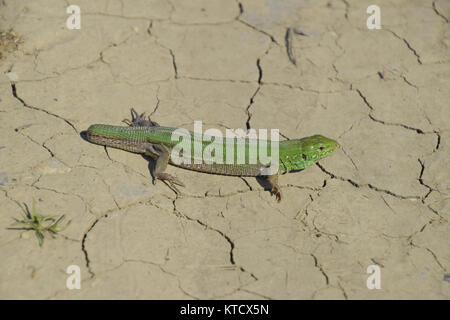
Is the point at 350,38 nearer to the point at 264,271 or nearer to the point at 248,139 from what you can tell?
A: the point at 248,139

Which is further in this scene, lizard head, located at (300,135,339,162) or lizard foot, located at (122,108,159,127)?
lizard foot, located at (122,108,159,127)

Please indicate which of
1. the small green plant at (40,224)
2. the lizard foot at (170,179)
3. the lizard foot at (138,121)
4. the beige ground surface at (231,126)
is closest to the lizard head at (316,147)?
the beige ground surface at (231,126)

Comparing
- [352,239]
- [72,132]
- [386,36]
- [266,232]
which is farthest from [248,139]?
[386,36]

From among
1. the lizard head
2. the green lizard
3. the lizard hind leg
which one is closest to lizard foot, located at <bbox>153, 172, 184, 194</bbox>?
the green lizard

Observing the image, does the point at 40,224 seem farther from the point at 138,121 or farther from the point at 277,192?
the point at 277,192

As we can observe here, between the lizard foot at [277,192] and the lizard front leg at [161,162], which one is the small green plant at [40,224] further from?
the lizard foot at [277,192]

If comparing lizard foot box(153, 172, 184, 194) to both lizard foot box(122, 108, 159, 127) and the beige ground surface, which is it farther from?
lizard foot box(122, 108, 159, 127)
